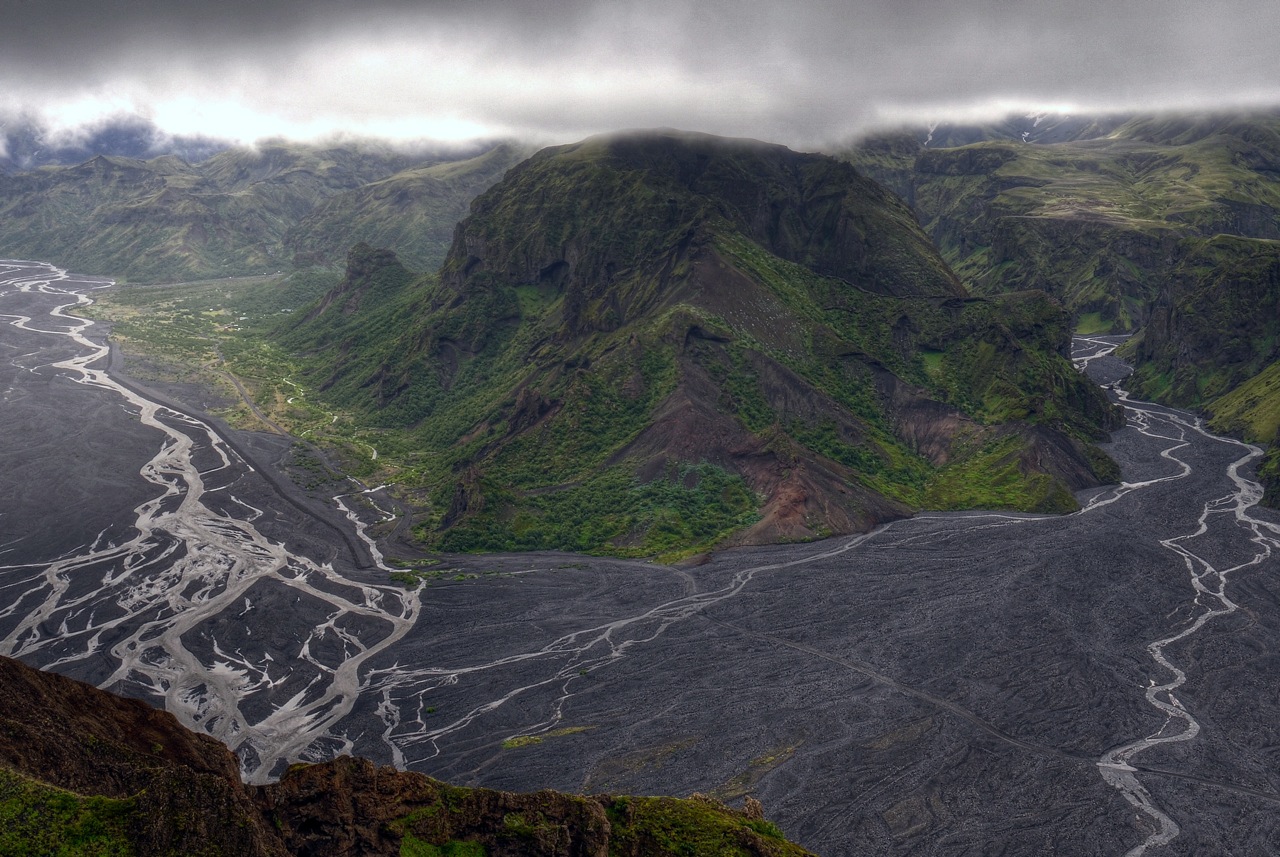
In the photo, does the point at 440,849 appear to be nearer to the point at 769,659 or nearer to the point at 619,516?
the point at 769,659

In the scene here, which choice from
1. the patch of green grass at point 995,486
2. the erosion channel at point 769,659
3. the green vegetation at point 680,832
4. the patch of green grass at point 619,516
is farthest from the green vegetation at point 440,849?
the patch of green grass at point 995,486

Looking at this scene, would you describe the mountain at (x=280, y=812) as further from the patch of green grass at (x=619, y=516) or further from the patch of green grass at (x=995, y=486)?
the patch of green grass at (x=995, y=486)

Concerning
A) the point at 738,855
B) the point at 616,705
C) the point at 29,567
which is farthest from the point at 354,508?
the point at 738,855

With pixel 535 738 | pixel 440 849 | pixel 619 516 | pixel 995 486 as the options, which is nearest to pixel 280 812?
pixel 440 849

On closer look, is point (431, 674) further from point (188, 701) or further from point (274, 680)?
point (188, 701)

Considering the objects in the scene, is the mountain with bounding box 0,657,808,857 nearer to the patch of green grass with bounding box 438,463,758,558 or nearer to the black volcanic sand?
the black volcanic sand

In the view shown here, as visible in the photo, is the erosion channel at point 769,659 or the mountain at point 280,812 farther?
the erosion channel at point 769,659
